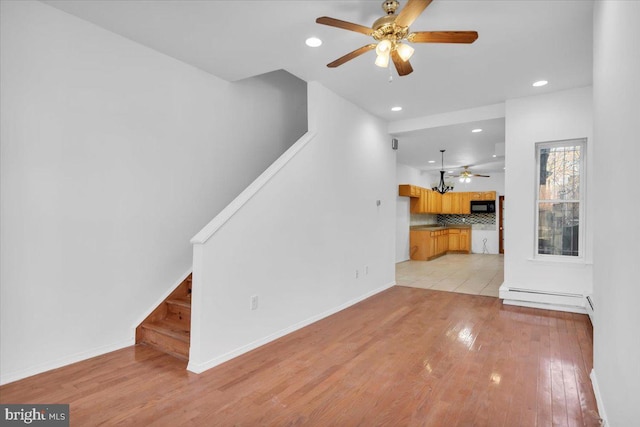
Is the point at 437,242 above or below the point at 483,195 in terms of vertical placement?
below

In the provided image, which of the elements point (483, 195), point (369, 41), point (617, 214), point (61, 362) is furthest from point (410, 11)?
point (483, 195)

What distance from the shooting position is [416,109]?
5.00 m

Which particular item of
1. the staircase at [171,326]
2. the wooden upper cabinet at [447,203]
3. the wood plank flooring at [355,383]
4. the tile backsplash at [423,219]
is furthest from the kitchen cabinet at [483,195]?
the staircase at [171,326]

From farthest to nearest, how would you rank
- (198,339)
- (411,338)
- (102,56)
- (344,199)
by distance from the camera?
(344,199)
(411,338)
(102,56)
(198,339)

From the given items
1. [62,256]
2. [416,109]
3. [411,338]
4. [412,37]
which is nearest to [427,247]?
→ [416,109]

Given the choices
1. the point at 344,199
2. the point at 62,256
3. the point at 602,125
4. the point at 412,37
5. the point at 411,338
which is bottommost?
the point at 411,338

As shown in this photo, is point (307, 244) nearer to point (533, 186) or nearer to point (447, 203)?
point (533, 186)

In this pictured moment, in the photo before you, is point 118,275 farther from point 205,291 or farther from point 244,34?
point 244,34

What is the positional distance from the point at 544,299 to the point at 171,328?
4.49 meters

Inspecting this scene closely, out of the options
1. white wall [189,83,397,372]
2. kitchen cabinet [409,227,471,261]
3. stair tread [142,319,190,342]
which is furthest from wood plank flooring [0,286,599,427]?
kitchen cabinet [409,227,471,261]

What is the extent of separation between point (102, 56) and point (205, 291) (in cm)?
224

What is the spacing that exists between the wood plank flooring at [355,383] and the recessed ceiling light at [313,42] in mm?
2840

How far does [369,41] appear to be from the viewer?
3.09m

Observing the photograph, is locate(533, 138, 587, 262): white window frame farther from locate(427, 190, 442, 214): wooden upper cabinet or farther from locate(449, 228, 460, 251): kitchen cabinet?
locate(449, 228, 460, 251): kitchen cabinet
